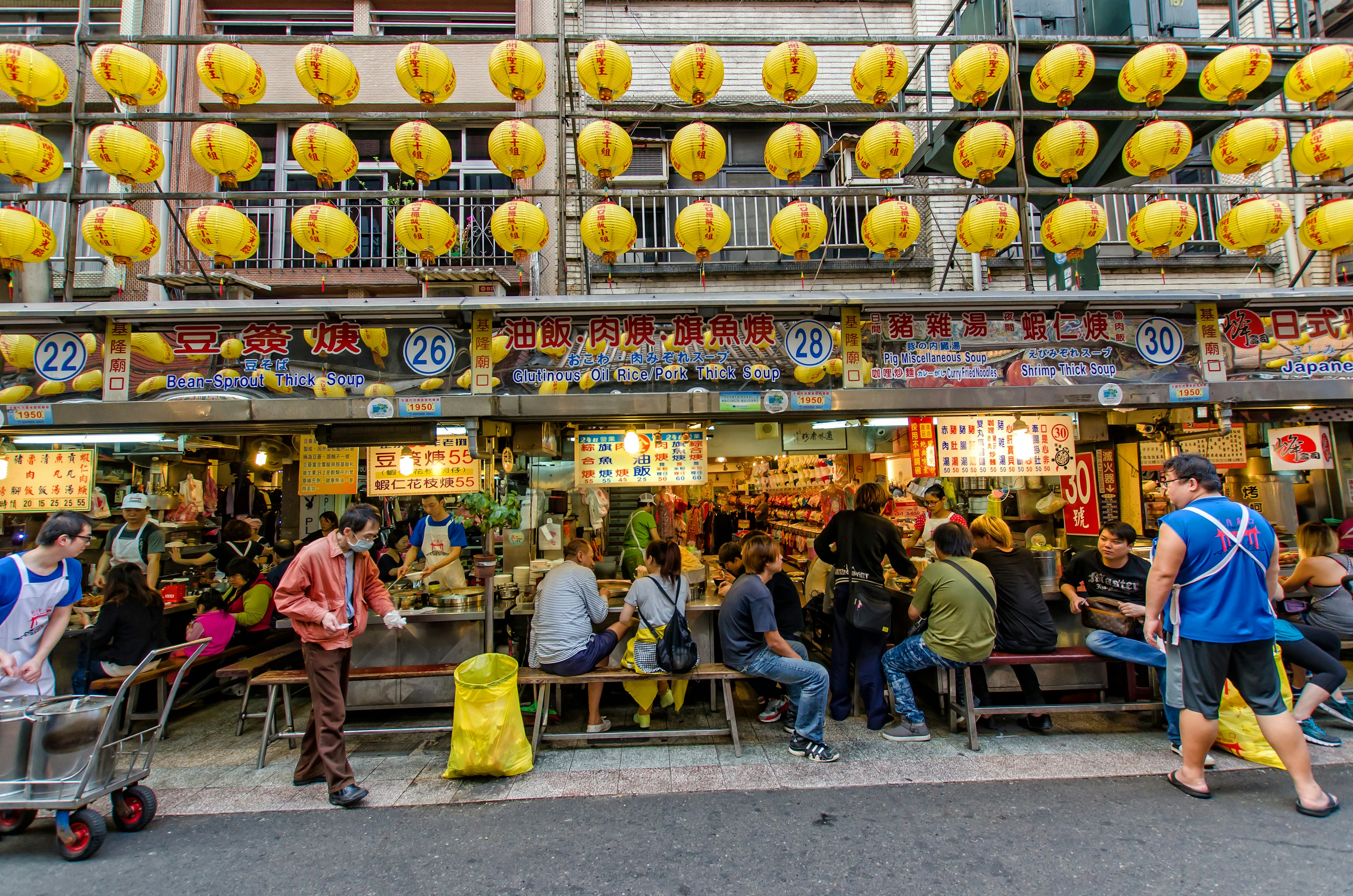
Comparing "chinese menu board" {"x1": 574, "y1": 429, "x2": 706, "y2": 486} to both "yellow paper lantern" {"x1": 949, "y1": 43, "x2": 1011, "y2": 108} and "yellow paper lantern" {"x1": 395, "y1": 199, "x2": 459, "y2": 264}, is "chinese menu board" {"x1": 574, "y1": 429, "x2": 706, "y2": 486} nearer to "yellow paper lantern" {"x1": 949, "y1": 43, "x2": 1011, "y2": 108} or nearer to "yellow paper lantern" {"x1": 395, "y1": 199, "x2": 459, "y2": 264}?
"yellow paper lantern" {"x1": 395, "y1": 199, "x2": 459, "y2": 264}

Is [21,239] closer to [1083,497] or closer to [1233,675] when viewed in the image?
[1233,675]

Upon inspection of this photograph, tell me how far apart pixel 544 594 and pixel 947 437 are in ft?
15.6

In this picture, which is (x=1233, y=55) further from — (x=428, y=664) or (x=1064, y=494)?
(x=428, y=664)

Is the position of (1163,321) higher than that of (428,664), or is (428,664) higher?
(1163,321)

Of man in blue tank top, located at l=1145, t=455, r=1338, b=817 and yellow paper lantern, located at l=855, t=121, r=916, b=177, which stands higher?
yellow paper lantern, located at l=855, t=121, r=916, b=177

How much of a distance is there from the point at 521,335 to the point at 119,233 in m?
3.52

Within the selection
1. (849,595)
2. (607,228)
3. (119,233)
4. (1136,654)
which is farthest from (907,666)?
(119,233)

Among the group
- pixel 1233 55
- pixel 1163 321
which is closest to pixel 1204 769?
pixel 1163 321

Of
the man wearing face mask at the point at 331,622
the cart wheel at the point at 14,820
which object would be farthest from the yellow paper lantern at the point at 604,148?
the cart wheel at the point at 14,820

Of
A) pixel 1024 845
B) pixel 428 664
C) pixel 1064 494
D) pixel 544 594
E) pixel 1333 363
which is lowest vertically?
pixel 1024 845

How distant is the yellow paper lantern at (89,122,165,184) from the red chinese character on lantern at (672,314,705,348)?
4.91 m

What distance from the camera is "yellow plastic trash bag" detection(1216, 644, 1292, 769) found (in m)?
4.56

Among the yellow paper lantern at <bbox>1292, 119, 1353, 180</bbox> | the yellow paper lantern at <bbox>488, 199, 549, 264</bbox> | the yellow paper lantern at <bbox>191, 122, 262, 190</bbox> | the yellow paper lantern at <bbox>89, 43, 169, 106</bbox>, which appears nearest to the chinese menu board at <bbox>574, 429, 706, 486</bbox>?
the yellow paper lantern at <bbox>488, 199, 549, 264</bbox>

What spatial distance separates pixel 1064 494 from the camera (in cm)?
882
